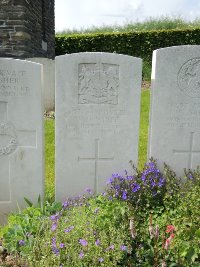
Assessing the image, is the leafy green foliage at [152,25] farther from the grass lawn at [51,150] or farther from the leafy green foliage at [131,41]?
the grass lawn at [51,150]

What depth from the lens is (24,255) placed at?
2.75m

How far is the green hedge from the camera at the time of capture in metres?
15.7

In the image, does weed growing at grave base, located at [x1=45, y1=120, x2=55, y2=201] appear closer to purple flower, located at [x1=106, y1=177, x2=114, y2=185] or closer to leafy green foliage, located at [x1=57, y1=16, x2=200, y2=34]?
purple flower, located at [x1=106, y1=177, x2=114, y2=185]

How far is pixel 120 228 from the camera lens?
2.75m

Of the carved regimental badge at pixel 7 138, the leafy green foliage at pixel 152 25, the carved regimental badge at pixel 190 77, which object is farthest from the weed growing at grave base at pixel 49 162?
the leafy green foliage at pixel 152 25

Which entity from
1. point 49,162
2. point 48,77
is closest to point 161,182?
point 49,162

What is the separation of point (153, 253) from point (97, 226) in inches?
19.8

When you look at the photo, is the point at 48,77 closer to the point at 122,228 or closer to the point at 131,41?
the point at 122,228

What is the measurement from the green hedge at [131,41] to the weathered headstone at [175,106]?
41.4ft

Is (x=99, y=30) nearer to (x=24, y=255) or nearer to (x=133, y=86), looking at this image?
(x=133, y=86)

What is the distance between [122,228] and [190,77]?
2.00 m

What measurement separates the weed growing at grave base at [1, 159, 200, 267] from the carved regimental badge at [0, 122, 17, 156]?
719mm

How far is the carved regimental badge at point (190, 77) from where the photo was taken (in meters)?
3.79

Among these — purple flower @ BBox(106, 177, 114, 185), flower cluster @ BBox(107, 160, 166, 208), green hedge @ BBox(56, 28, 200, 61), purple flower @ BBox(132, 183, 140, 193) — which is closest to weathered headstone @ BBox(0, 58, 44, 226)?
purple flower @ BBox(106, 177, 114, 185)
